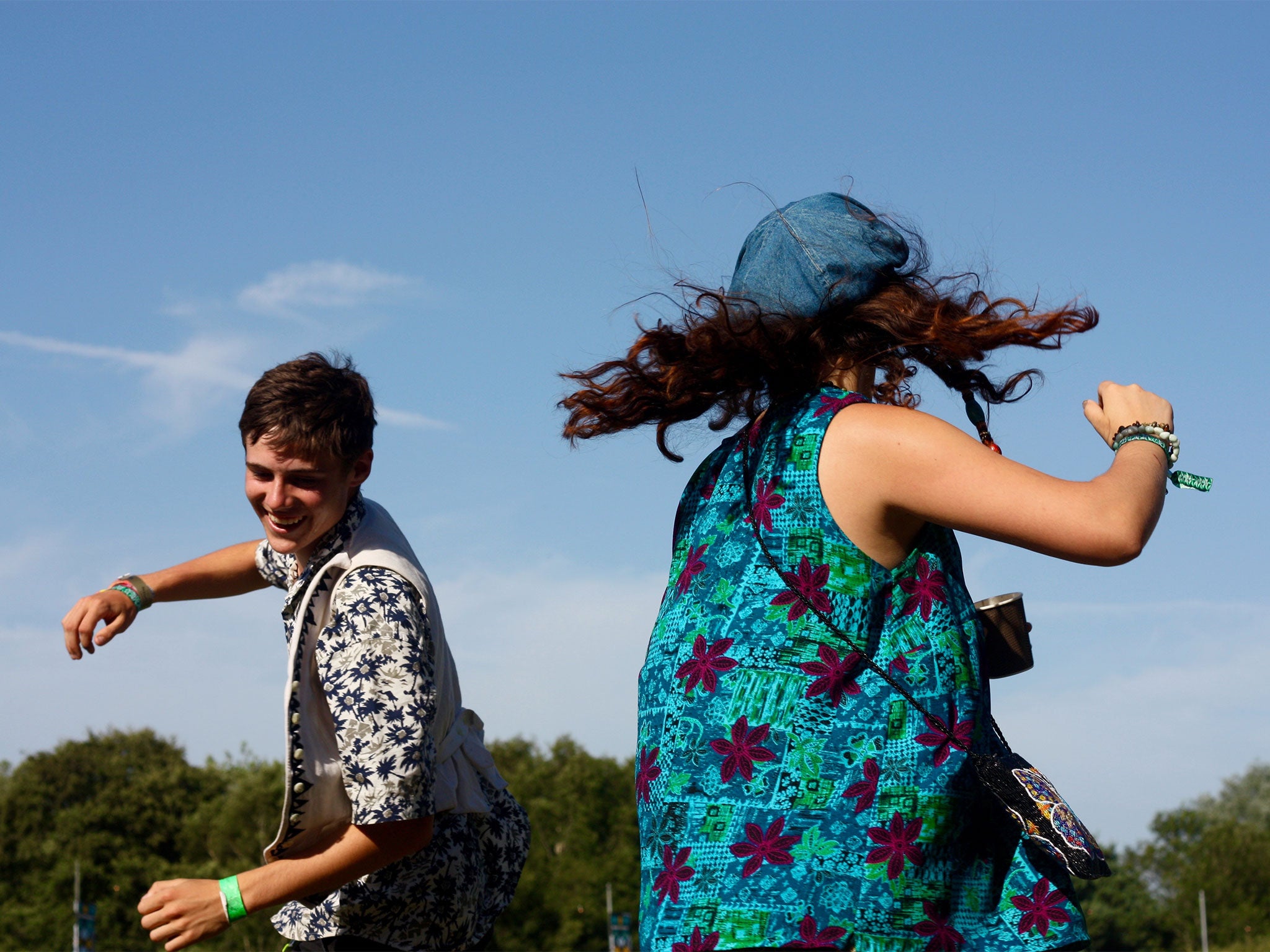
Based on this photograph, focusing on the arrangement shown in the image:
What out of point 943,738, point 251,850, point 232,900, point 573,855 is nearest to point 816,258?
point 943,738

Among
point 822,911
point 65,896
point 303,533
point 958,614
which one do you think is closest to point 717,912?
point 822,911


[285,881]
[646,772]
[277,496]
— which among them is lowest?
[285,881]

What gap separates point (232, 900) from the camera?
3107mm

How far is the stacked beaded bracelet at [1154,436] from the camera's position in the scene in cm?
248

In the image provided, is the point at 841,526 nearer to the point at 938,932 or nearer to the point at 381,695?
the point at 938,932

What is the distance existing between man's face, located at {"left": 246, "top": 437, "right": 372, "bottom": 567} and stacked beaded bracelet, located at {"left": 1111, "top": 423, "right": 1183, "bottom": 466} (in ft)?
6.77

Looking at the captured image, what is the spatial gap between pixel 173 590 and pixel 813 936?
2695 mm

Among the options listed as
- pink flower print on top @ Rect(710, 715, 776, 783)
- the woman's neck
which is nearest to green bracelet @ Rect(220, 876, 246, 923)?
pink flower print on top @ Rect(710, 715, 776, 783)

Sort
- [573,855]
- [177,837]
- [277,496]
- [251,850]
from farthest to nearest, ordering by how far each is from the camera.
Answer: [573,855] → [177,837] → [251,850] → [277,496]

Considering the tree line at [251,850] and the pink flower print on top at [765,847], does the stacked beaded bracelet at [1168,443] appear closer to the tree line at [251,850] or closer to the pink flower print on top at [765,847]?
the pink flower print on top at [765,847]

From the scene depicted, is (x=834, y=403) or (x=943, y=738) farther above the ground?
(x=834, y=403)

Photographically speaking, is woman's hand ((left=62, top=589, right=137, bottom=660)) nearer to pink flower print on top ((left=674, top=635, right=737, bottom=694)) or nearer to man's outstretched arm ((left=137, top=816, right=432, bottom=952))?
man's outstretched arm ((left=137, top=816, right=432, bottom=952))

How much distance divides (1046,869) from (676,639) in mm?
812

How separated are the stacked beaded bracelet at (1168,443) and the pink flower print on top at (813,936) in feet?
3.58
